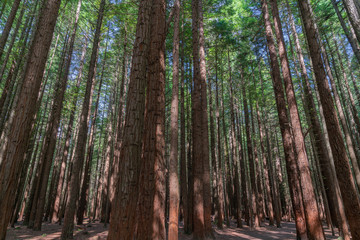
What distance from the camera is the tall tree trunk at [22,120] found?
12.8ft

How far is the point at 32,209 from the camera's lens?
37.0ft

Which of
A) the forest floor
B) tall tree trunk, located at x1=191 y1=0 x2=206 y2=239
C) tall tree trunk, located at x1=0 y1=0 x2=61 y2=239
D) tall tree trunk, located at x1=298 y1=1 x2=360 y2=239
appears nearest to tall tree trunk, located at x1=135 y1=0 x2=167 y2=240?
tall tree trunk, located at x1=0 y1=0 x2=61 y2=239

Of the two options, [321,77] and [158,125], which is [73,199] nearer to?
[158,125]

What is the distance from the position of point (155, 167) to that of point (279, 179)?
902 inches

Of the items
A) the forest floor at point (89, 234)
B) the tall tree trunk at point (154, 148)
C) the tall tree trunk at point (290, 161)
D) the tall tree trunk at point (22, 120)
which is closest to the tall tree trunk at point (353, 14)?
the tall tree trunk at point (290, 161)

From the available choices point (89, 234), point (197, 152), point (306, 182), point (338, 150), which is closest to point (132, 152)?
point (197, 152)

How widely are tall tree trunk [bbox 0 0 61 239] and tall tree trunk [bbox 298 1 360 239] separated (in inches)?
304

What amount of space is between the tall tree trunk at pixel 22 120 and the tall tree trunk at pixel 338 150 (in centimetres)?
773

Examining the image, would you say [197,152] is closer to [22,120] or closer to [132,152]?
[132,152]

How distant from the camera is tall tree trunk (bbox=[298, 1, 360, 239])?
5.45m

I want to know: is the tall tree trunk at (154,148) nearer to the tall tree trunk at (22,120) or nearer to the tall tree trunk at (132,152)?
the tall tree trunk at (132,152)

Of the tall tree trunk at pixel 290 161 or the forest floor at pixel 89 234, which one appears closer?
the tall tree trunk at pixel 290 161

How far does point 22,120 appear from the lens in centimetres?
419

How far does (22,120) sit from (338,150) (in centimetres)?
814
